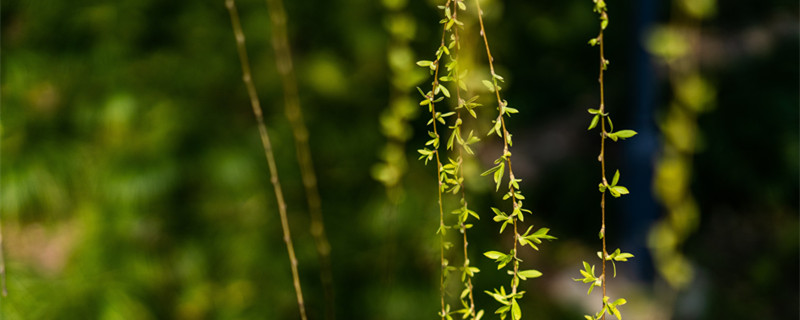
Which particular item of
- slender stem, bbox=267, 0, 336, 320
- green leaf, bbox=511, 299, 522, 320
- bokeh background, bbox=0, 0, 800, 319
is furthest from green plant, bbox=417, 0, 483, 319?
bokeh background, bbox=0, 0, 800, 319

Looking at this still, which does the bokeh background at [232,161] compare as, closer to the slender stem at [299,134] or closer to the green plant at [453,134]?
the slender stem at [299,134]

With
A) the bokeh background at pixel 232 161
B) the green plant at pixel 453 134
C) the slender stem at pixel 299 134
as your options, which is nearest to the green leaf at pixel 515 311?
the green plant at pixel 453 134

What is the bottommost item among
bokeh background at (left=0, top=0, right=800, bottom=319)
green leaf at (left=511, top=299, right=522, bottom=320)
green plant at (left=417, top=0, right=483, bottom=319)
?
bokeh background at (left=0, top=0, right=800, bottom=319)

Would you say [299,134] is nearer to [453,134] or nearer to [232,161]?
[453,134]

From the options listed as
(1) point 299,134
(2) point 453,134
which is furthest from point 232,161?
(2) point 453,134

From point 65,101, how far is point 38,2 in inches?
10.9

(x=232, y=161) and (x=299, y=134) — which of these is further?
(x=232, y=161)

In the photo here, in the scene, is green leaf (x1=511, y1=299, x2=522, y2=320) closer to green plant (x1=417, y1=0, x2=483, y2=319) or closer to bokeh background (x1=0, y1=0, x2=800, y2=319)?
green plant (x1=417, y1=0, x2=483, y2=319)

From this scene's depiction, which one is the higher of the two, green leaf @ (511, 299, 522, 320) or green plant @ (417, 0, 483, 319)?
green plant @ (417, 0, 483, 319)

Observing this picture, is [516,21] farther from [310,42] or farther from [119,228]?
[119,228]

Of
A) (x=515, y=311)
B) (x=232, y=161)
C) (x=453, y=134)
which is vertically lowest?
(x=232, y=161)

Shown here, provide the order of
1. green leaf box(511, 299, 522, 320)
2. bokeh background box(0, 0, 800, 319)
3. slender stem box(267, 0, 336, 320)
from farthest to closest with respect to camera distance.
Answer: bokeh background box(0, 0, 800, 319), slender stem box(267, 0, 336, 320), green leaf box(511, 299, 522, 320)

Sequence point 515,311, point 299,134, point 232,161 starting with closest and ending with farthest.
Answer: point 515,311
point 299,134
point 232,161

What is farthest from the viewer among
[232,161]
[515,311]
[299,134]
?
[232,161]
